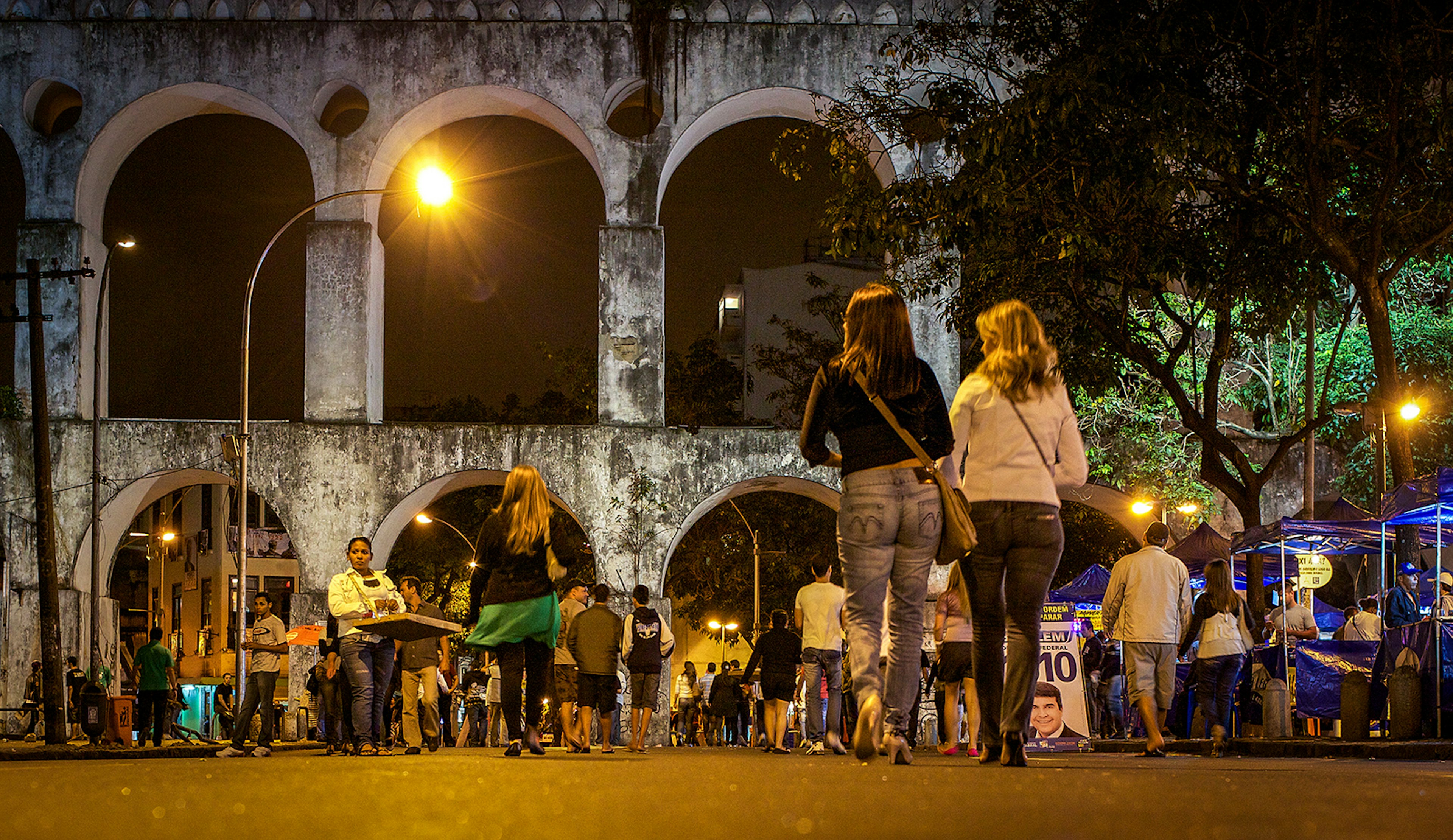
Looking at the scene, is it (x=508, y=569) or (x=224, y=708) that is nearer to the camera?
(x=508, y=569)

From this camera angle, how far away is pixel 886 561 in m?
6.56

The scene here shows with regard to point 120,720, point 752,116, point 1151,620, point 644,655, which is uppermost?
point 752,116

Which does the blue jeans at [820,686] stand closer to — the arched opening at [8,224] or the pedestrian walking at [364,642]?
the pedestrian walking at [364,642]

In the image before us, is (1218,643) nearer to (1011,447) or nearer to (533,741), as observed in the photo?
(533,741)

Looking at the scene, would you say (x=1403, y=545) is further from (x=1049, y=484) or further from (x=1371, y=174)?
(x=1049, y=484)

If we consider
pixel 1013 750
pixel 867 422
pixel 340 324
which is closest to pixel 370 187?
pixel 340 324

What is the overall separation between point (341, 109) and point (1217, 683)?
19484mm

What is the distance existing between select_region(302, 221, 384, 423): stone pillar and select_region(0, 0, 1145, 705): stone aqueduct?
0.03 meters

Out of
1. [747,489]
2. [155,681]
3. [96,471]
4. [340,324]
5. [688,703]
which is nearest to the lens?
[155,681]

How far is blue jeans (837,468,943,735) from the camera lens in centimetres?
654

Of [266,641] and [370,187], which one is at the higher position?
[370,187]

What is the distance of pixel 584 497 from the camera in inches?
1028

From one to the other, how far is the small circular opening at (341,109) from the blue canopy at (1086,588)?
45.1ft

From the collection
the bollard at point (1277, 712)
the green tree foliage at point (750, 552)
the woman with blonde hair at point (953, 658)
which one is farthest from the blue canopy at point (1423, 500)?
the green tree foliage at point (750, 552)
